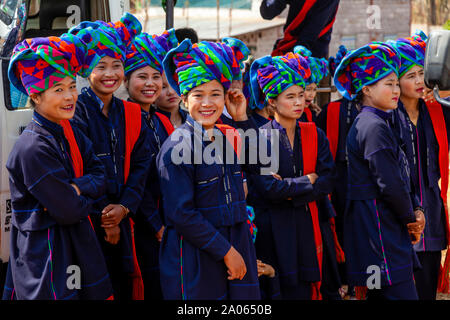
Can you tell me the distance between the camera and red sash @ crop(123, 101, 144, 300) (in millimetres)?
3830

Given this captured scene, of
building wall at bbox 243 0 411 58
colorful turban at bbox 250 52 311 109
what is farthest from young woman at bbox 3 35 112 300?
building wall at bbox 243 0 411 58

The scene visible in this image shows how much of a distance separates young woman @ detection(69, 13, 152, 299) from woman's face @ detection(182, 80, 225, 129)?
66 cm

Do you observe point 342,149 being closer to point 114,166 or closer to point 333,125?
point 333,125

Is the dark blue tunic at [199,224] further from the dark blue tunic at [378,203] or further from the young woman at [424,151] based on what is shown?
the young woman at [424,151]

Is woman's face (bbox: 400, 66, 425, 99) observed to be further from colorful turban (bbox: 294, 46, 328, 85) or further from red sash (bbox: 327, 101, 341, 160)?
colorful turban (bbox: 294, 46, 328, 85)

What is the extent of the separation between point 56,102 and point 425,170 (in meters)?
2.62

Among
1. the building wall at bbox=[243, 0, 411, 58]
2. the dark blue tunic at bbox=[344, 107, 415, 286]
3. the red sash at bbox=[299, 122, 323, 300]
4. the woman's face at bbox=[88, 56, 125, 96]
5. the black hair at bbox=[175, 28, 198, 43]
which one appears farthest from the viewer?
the building wall at bbox=[243, 0, 411, 58]

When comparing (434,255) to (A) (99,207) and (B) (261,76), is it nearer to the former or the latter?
(B) (261,76)

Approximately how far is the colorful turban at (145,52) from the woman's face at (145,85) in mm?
38

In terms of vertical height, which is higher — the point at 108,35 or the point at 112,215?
the point at 108,35

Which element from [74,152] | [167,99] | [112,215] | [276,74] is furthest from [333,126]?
[74,152]

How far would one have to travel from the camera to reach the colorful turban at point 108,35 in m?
3.64

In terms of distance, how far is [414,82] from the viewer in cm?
445
